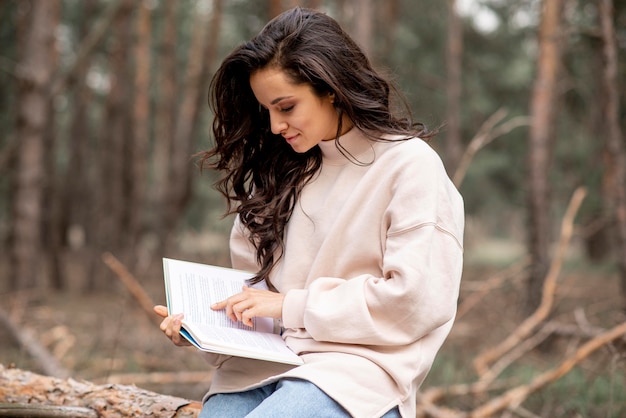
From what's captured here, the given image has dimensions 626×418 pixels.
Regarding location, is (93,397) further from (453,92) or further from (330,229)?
(453,92)

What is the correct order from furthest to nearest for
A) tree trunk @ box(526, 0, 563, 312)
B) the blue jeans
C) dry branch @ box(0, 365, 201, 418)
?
tree trunk @ box(526, 0, 563, 312), dry branch @ box(0, 365, 201, 418), the blue jeans

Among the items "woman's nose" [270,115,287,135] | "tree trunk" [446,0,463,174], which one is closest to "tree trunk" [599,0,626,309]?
"woman's nose" [270,115,287,135]

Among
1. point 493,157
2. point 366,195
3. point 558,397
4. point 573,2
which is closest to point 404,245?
point 366,195

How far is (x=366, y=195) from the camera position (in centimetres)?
230

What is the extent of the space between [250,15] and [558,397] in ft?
43.0

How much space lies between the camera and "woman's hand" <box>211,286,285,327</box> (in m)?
2.28

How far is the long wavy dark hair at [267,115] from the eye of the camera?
Answer: 2.32 meters

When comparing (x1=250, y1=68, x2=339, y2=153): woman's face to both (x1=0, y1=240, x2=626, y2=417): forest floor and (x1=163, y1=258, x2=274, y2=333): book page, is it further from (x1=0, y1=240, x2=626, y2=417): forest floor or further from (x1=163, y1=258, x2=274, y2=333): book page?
(x1=0, y1=240, x2=626, y2=417): forest floor

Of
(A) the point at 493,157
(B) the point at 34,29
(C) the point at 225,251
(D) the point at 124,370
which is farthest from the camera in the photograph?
(A) the point at 493,157

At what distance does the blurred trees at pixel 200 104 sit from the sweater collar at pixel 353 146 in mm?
3381

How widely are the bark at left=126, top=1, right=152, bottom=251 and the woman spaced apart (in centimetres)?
949

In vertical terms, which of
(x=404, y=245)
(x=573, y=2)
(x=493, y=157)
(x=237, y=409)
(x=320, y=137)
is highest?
(x=573, y=2)

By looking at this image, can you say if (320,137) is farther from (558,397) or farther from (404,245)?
(558,397)

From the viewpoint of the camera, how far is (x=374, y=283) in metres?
2.16
